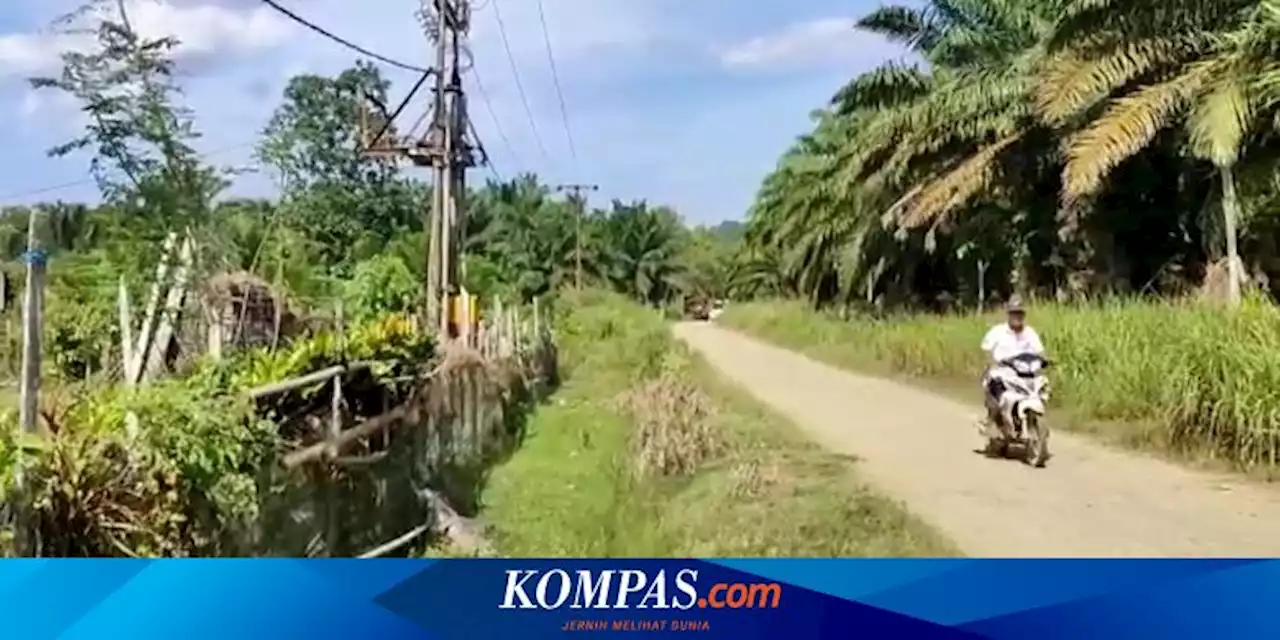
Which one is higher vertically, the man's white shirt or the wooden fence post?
the man's white shirt

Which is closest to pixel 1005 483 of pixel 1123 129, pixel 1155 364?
pixel 1155 364

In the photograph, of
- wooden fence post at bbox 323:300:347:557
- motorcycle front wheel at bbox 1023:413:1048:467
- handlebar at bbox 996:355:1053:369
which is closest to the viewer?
motorcycle front wheel at bbox 1023:413:1048:467

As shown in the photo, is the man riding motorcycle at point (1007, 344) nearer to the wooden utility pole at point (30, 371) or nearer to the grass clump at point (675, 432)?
the grass clump at point (675, 432)

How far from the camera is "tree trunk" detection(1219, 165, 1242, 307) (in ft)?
10.5

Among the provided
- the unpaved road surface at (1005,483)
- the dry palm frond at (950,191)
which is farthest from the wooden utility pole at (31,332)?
the dry palm frond at (950,191)

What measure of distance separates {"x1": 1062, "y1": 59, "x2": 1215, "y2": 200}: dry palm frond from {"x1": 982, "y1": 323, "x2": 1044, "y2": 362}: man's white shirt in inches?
24.4

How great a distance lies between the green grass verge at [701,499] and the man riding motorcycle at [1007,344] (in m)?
0.31

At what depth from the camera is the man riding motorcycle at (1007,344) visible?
108 inches

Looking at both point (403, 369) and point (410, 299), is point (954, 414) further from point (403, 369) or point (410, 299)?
point (410, 299)

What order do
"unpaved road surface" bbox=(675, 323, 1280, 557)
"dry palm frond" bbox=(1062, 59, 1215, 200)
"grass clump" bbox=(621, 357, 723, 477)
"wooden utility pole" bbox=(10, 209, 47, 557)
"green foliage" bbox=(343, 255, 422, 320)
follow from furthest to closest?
"green foliage" bbox=(343, 255, 422, 320) < "dry palm frond" bbox=(1062, 59, 1215, 200) < "grass clump" bbox=(621, 357, 723, 477) < "unpaved road surface" bbox=(675, 323, 1280, 557) < "wooden utility pole" bbox=(10, 209, 47, 557)

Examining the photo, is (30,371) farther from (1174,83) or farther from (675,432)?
(1174,83)

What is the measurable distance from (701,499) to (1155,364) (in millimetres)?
981

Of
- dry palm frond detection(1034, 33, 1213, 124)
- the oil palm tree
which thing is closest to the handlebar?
the oil palm tree

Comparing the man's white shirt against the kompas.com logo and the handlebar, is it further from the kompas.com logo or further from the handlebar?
the kompas.com logo
